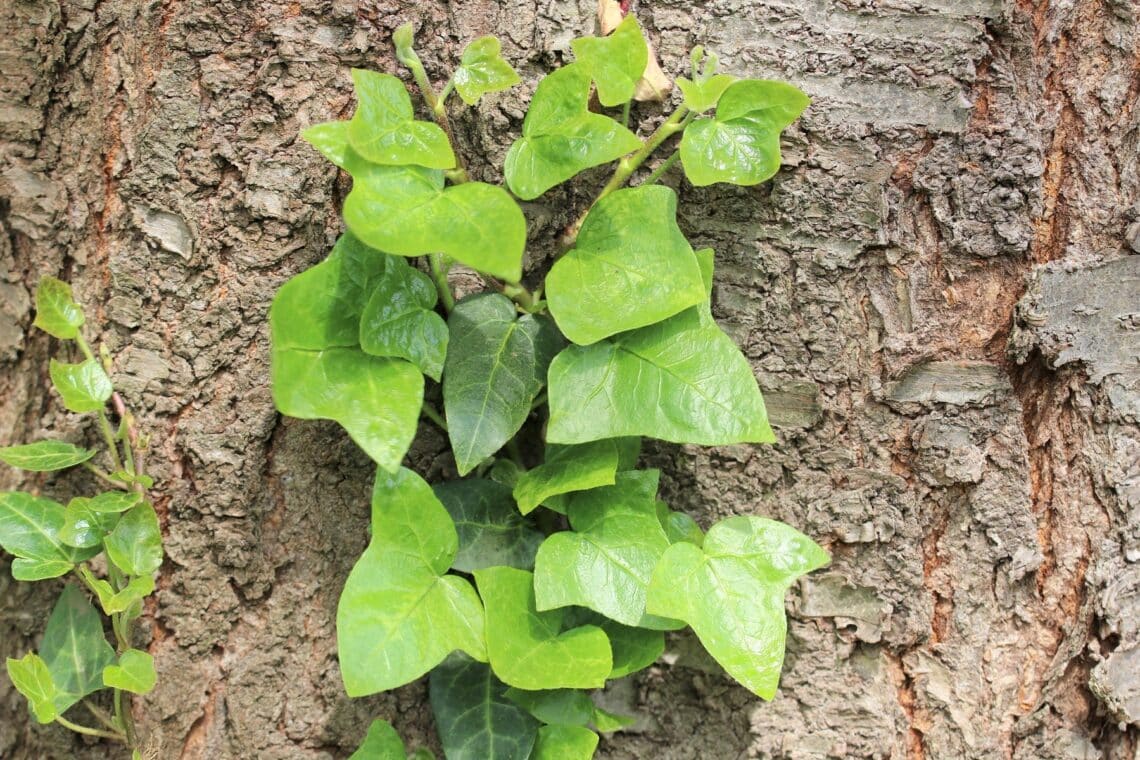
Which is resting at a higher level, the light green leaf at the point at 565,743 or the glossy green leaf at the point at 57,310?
the glossy green leaf at the point at 57,310

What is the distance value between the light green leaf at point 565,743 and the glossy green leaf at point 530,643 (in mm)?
94

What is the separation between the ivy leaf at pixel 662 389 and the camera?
930 mm

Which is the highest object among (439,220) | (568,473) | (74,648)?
(439,220)

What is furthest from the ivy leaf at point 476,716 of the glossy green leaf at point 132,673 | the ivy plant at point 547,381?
the glossy green leaf at point 132,673

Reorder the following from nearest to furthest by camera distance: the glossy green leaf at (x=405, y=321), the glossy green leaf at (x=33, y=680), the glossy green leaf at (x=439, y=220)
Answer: the glossy green leaf at (x=439, y=220) → the glossy green leaf at (x=405, y=321) → the glossy green leaf at (x=33, y=680)

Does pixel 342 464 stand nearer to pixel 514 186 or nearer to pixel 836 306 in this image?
pixel 514 186

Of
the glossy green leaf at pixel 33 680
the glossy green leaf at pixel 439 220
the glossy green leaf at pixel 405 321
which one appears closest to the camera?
the glossy green leaf at pixel 439 220

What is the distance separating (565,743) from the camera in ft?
3.39

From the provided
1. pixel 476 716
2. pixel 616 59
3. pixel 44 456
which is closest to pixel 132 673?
pixel 44 456

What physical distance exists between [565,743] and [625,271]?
56 centimetres

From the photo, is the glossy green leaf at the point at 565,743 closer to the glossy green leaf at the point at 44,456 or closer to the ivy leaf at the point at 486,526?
the ivy leaf at the point at 486,526

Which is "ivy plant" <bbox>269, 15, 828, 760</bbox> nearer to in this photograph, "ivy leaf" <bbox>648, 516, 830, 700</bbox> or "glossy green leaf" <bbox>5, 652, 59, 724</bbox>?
"ivy leaf" <bbox>648, 516, 830, 700</bbox>

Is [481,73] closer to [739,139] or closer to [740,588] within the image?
[739,139]

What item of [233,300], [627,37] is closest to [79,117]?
[233,300]
